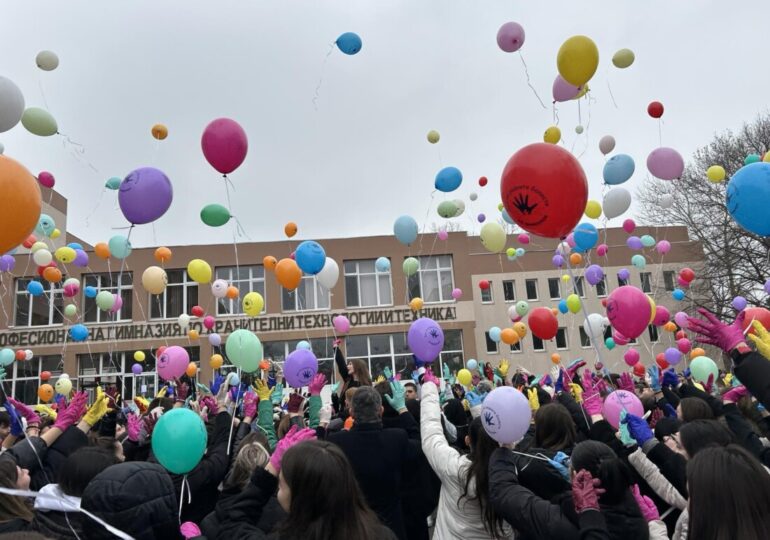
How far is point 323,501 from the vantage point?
1.95 m

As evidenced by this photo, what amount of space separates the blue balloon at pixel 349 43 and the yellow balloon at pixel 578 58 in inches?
108

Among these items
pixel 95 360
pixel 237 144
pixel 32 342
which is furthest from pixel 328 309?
pixel 237 144

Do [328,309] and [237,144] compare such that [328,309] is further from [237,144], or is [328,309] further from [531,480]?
[531,480]

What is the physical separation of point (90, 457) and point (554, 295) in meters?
28.4

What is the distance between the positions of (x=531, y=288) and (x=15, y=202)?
27891 mm

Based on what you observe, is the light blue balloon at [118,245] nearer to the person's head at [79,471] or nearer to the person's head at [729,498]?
the person's head at [79,471]

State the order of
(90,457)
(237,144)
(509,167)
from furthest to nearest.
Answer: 1. (237,144)
2. (509,167)
3. (90,457)

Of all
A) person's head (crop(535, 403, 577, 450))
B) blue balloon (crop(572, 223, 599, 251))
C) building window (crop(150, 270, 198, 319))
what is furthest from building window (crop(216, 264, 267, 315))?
person's head (crop(535, 403, 577, 450))

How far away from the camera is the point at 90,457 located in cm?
246

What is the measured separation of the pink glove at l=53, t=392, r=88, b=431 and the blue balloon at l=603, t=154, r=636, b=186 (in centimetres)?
665

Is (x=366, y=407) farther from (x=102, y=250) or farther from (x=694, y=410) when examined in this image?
(x=102, y=250)

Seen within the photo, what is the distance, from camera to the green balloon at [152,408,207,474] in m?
2.94

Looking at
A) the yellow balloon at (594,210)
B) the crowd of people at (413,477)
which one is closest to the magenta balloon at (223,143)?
the crowd of people at (413,477)

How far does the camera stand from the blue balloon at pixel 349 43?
7.18 m
